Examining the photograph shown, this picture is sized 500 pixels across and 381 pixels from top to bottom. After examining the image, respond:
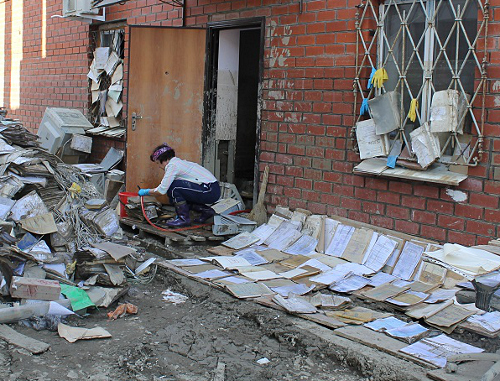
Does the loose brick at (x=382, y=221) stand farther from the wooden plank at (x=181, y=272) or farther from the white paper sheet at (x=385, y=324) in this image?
the wooden plank at (x=181, y=272)

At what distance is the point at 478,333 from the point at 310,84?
317 centimetres

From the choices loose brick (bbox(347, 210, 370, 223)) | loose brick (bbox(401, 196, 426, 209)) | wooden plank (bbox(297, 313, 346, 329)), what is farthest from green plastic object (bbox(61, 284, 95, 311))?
loose brick (bbox(401, 196, 426, 209))

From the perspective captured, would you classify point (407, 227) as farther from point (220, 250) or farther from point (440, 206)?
point (220, 250)

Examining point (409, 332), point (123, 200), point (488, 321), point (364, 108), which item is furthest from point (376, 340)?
point (123, 200)

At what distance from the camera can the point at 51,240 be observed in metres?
5.93

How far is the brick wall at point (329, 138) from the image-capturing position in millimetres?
5039

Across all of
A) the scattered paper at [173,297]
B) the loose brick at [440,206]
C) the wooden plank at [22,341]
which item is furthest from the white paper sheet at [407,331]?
the wooden plank at [22,341]

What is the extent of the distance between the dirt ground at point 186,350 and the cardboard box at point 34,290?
0.26m

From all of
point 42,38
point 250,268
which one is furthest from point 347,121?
point 42,38

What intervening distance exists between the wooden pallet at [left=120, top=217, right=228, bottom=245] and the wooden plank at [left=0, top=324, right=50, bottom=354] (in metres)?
2.47

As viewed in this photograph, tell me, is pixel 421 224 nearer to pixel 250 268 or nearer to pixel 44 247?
pixel 250 268

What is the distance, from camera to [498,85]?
193 inches

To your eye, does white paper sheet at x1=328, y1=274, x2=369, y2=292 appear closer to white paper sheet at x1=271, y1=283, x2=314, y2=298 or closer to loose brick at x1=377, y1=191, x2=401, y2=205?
white paper sheet at x1=271, y1=283, x2=314, y2=298

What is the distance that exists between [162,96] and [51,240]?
8.76 feet
